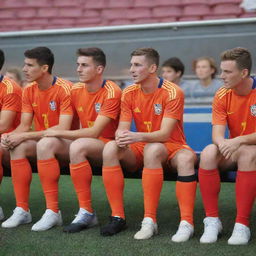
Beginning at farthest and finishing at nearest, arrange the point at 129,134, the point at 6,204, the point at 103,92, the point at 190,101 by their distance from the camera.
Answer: the point at 190,101
the point at 6,204
the point at 103,92
the point at 129,134

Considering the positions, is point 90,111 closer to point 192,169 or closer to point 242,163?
point 192,169

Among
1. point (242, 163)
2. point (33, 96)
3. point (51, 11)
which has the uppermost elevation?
point (51, 11)

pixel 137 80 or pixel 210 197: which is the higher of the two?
pixel 137 80

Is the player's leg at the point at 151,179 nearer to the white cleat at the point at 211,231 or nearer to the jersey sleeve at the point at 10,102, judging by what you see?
the white cleat at the point at 211,231

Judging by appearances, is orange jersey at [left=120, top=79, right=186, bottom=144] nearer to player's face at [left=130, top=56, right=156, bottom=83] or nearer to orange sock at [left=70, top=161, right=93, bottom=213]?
player's face at [left=130, top=56, right=156, bottom=83]

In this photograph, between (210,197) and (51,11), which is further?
(51,11)

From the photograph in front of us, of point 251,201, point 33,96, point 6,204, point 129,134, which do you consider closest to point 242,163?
point 251,201

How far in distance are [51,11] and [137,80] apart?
147 inches

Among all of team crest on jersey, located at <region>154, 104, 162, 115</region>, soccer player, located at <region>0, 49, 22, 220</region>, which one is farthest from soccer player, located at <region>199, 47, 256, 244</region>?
soccer player, located at <region>0, 49, 22, 220</region>

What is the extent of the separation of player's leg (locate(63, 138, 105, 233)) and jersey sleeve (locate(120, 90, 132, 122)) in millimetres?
229

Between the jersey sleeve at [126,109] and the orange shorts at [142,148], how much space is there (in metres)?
0.18

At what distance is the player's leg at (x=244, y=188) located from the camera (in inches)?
140

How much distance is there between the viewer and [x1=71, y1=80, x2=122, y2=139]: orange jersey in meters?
4.22

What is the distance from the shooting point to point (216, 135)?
3822 millimetres
